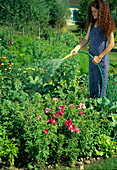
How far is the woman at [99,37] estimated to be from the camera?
307 centimetres

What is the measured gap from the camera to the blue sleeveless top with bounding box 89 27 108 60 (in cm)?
320

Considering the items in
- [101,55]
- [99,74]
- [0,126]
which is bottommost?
[0,126]

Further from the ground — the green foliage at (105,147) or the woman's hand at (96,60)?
the woman's hand at (96,60)

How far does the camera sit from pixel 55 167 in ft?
9.23

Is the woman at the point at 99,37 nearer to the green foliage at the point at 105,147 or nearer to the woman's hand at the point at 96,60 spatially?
the woman's hand at the point at 96,60

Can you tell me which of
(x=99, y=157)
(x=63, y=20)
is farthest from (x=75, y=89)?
(x=63, y=20)

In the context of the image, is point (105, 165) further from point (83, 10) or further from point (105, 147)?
point (83, 10)

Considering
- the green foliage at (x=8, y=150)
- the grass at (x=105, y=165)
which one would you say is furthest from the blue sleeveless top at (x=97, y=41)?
the green foliage at (x=8, y=150)

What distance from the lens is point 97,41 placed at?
3.25 meters

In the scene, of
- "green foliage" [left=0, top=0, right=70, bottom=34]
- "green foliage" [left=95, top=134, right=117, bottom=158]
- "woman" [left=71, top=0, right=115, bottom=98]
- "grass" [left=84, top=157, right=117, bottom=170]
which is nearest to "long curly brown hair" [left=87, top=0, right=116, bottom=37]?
"woman" [left=71, top=0, right=115, bottom=98]

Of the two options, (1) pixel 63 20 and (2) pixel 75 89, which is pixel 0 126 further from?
(1) pixel 63 20

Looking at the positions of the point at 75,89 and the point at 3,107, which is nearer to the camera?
the point at 3,107

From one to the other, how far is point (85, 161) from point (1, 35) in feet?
15.9

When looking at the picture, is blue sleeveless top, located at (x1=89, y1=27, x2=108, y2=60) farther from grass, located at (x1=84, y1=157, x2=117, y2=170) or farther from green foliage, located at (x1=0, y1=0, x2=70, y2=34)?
green foliage, located at (x1=0, y1=0, x2=70, y2=34)
